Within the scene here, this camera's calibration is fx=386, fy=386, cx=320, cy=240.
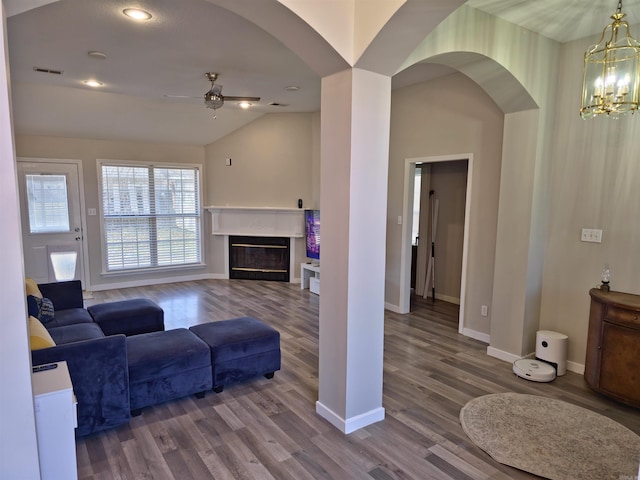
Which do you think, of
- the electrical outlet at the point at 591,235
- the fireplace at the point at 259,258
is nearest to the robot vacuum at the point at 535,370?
the electrical outlet at the point at 591,235

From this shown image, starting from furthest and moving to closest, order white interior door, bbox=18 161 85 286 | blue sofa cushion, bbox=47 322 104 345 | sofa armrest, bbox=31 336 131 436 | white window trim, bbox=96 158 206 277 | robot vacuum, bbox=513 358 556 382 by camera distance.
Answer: white window trim, bbox=96 158 206 277 < white interior door, bbox=18 161 85 286 < robot vacuum, bbox=513 358 556 382 < blue sofa cushion, bbox=47 322 104 345 < sofa armrest, bbox=31 336 131 436

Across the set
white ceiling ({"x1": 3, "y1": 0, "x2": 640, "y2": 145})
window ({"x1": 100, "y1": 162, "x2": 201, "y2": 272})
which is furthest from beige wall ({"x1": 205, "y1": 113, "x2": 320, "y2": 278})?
white ceiling ({"x1": 3, "y1": 0, "x2": 640, "y2": 145})

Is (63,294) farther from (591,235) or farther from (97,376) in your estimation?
(591,235)

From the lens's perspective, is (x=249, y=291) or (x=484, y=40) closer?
(x=484, y=40)

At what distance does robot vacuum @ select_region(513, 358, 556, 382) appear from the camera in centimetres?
334

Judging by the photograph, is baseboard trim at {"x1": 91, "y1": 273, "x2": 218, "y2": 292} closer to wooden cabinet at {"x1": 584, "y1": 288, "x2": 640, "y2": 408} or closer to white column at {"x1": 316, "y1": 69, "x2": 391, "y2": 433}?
white column at {"x1": 316, "y1": 69, "x2": 391, "y2": 433}

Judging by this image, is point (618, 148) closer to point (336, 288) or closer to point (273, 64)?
point (336, 288)

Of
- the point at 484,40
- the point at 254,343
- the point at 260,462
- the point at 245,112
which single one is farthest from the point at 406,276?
the point at 245,112

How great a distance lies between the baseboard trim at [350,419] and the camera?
2590 mm

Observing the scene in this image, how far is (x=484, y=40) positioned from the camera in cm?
295

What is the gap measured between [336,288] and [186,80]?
318cm

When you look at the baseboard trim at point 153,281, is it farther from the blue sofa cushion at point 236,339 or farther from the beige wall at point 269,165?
the blue sofa cushion at point 236,339

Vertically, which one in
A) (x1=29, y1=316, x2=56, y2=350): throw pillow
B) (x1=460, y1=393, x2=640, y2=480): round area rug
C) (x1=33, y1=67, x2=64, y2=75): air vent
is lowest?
(x1=460, y1=393, x2=640, y2=480): round area rug

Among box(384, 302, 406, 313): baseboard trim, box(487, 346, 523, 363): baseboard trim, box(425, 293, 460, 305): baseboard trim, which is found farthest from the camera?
box(425, 293, 460, 305): baseboard trim
